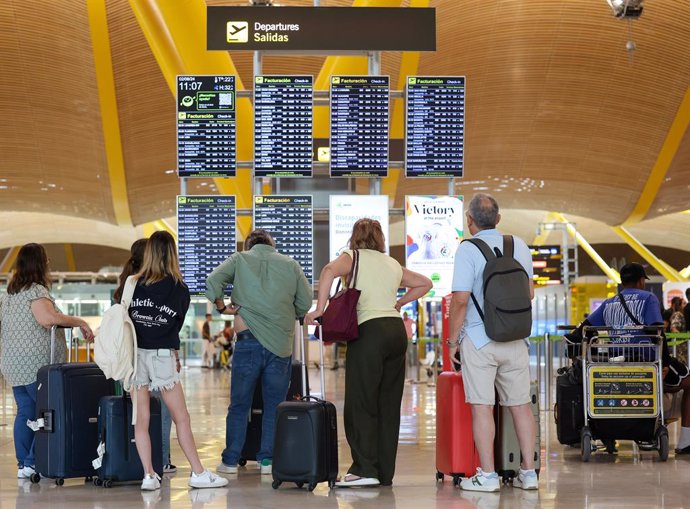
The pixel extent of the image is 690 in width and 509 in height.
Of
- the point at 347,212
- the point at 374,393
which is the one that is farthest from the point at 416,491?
the point at 347,212

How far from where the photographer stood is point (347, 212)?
10875mm

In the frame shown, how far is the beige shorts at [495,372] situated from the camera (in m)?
6.01

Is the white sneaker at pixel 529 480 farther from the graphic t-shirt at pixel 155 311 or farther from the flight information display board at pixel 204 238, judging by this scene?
the flight information display board at pixel 204 238

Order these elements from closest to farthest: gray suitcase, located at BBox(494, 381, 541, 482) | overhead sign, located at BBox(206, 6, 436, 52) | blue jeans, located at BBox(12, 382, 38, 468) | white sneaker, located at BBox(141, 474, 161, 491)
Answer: white sneaker, located at BBox(141, 474, 161, 491), gray suitcase, located at BBox(494, 381, 541, 482), blue jeans, located at BBox(12, 382, 38, 468), overhead sign, located at BBox(206, 6, 436, 52)

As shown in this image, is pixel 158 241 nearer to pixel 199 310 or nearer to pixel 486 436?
pixel 486 436

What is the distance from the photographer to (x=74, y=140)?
25.8m

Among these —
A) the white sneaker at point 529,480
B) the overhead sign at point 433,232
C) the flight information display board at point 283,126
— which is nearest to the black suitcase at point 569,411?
the white sneaker at point 529,480

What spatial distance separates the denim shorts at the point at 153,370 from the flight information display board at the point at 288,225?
471 cm

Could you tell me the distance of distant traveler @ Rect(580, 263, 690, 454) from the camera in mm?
7855

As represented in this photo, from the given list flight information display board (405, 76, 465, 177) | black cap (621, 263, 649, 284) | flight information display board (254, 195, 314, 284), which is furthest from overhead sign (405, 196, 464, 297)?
black cap (621, 263, 649, 284)

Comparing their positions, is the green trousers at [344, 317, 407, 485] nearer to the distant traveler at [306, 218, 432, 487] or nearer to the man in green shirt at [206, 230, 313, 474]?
the distant traveler at [306, 218, 432, 487]

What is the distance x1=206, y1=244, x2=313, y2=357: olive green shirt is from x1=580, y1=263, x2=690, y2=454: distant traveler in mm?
2275

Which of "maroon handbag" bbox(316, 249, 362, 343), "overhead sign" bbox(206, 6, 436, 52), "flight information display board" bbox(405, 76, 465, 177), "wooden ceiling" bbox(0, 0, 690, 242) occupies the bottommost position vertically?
"maroon handbag" bbox(316, 249, 362, 343)

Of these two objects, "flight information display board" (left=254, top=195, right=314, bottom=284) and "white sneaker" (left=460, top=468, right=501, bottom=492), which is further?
"flight information display board" (left=254, top=195, right=314, bottom=284)
